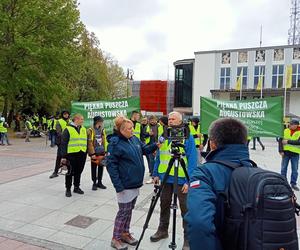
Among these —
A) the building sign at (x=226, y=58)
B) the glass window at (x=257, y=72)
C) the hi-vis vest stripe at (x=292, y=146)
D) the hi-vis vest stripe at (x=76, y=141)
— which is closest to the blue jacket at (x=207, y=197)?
the hi-vis vest stripe at (x=76, y=141)

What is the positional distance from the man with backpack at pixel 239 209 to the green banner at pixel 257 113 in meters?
5.26

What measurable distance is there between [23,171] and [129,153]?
21.0ft

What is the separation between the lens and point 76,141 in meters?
6.45

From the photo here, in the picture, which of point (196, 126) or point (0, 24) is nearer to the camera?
point (196, 126)

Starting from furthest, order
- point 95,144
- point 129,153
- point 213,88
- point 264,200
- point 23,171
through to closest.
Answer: point 213,88, point 23,171, point 95,144, point 129,153, point 264,200

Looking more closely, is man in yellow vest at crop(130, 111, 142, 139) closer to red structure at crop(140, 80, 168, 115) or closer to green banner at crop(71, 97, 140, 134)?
green banner at crop(71, 97, 140, 134)

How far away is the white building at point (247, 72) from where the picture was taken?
45188 mm

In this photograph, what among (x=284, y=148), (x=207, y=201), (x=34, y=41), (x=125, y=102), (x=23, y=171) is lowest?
(x=23, y=171)

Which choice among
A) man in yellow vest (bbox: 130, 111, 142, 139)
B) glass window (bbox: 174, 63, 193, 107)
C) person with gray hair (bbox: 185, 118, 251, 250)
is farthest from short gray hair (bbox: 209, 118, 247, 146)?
glass window (bbox: 174, 63, 193, 107)

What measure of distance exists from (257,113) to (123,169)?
4143 millimetres

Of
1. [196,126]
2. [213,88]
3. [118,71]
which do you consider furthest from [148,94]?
[196,126]

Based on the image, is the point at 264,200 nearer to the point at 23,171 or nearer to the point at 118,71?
the point at 23,171

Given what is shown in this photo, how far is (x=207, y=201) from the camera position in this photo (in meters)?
1.70

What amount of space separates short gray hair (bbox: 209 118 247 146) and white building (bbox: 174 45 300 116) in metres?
44.2
